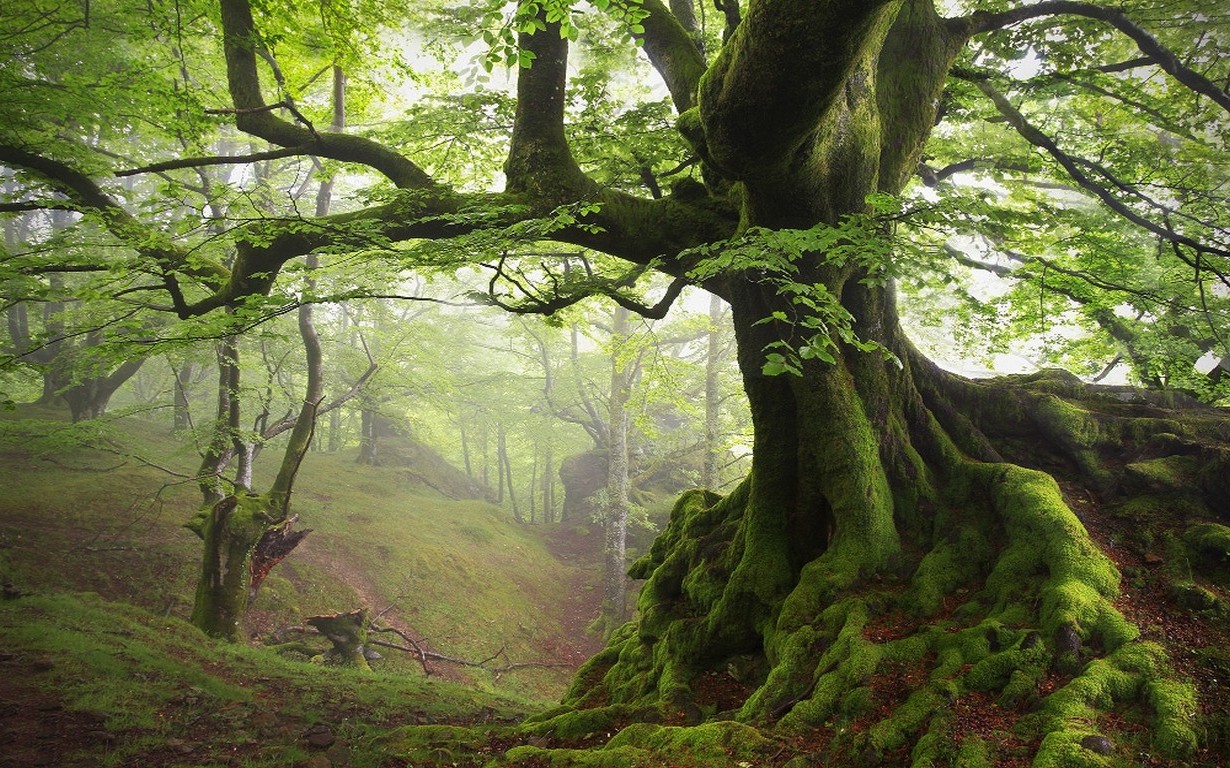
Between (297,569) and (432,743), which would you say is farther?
(297,569)

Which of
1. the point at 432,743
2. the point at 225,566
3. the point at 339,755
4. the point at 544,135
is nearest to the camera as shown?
the point at 432,743

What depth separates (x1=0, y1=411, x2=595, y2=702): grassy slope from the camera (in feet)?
35.6

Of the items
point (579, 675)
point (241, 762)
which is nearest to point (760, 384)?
point (579, 675)

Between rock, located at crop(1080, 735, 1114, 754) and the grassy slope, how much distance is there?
38.3ft

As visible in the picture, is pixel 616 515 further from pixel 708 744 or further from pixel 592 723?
pixel 708 744

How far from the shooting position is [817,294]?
387 centimetres

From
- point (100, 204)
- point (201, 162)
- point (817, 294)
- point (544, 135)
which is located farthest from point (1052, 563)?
point (100, 204)

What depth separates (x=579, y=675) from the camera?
717cm

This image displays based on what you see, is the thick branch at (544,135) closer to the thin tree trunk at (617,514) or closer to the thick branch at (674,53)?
the thick branch at (674,53)

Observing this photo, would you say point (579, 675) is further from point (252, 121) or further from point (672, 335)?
point (672, 335)

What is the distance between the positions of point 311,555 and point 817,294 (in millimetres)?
15401

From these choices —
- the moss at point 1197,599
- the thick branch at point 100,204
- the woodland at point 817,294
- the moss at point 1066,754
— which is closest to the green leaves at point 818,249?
the woodland at point 817,294

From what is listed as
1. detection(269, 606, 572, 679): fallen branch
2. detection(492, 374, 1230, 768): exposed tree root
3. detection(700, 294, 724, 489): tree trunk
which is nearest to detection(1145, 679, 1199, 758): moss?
detection(492, 374, 1230, 768): exposed tree root

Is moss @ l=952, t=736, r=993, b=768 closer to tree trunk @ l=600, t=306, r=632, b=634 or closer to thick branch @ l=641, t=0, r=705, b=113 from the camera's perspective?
thick branch @ l=641, t=0, r=705, b=113
